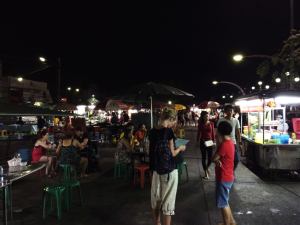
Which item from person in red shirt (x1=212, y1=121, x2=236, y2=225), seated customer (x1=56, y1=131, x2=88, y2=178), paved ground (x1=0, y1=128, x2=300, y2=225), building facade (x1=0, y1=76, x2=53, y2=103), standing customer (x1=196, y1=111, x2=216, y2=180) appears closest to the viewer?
person in red shirt (x1=212, y1=121, x2=236, y2=225)

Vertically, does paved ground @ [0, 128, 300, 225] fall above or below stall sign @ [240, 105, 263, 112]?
below

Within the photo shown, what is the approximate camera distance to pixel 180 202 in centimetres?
458

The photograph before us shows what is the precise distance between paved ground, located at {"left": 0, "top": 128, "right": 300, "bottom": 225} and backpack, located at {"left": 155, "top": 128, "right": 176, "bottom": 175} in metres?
1.27

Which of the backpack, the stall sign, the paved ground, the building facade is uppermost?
the building facade

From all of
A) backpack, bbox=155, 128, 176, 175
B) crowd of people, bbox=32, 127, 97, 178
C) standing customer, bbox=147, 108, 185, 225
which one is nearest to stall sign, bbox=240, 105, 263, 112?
standing customer, bbox=147, 108, 185, 225

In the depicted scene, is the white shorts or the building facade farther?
the building facade

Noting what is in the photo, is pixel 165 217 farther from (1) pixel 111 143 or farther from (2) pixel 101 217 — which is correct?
(1) pixel 111 143

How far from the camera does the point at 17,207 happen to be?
446 centimetres

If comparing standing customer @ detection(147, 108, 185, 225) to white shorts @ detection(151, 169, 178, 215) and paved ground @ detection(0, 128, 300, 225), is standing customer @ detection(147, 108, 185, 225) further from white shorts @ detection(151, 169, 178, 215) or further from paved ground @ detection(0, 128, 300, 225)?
paved ground @ detection(0, 128, 300, 225)

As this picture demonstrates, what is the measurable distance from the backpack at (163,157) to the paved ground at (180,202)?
49.9 inches

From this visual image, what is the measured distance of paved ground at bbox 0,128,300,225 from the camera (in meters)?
3.89

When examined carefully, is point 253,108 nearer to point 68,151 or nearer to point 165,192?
point 165,192

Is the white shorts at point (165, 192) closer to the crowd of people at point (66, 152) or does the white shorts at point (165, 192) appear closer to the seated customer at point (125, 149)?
the seated customer at point (125, 149)

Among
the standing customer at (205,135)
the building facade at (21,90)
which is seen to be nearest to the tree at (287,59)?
the standing customer at (205,135)
